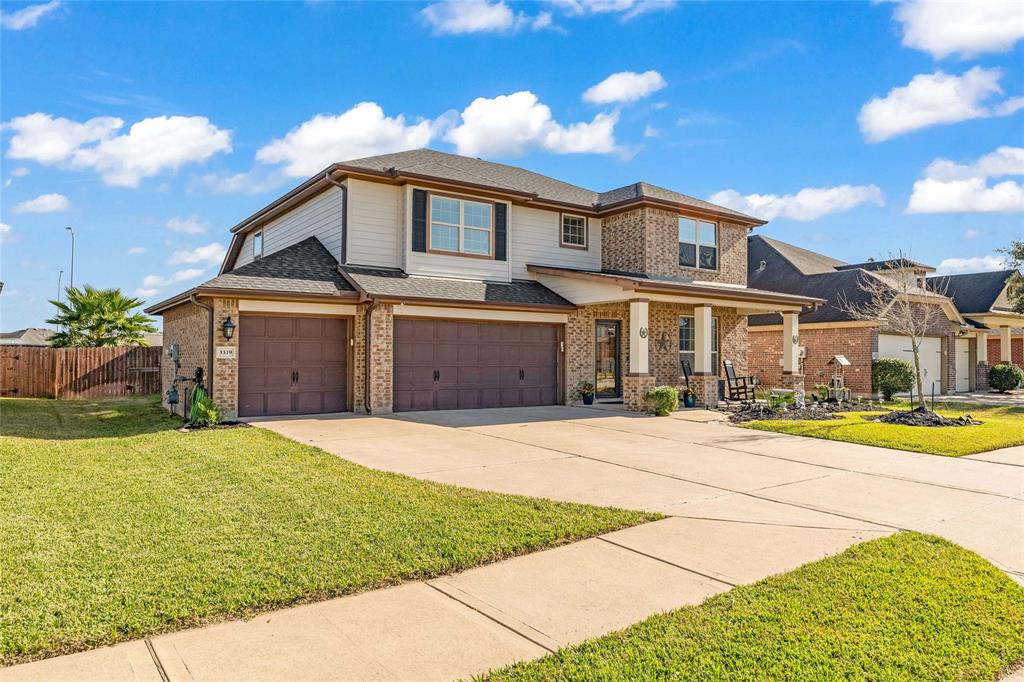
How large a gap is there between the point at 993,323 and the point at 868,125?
53.0 ft

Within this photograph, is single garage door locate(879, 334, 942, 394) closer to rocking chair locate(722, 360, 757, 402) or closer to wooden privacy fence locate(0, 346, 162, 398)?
rocking chair locate(722, 360, 757, 402)

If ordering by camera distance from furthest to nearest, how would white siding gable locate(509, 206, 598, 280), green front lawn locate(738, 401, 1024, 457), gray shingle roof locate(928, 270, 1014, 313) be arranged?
gray shingle roof locate(928, 270, 1014, 313) → white siding gable locate(509, 206, 598, 280) → green front lawn locate(738, 401, 1024, 457)

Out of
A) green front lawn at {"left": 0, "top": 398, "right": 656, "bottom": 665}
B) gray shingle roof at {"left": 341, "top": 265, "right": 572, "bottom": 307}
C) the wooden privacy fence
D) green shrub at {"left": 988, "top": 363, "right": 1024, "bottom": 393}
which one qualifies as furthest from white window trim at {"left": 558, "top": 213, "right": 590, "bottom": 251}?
green shrub at {"left": 988, "top": 363, "right": 1024, "bottom": 393}

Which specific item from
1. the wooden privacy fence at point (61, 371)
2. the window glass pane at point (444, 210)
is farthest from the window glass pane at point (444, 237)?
the wooden privacy fence at point (61, 371)

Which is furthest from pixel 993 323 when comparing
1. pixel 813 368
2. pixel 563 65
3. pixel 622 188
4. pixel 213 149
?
pixel 213 149

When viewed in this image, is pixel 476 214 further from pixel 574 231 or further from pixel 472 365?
pixel 472 365

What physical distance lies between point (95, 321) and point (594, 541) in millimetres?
23787

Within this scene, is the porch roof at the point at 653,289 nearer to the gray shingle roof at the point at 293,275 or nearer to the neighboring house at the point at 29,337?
the gray shingle roof at the point at 293,275

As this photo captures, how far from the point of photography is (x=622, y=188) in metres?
20.3

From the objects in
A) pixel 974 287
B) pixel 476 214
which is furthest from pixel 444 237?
pixel 974 287

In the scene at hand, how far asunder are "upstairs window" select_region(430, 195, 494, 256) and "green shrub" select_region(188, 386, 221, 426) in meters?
6.58

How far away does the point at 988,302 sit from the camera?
89.5ft

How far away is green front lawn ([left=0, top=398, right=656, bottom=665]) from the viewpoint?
3.77 metres

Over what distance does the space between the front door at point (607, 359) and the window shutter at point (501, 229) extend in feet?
11.6
